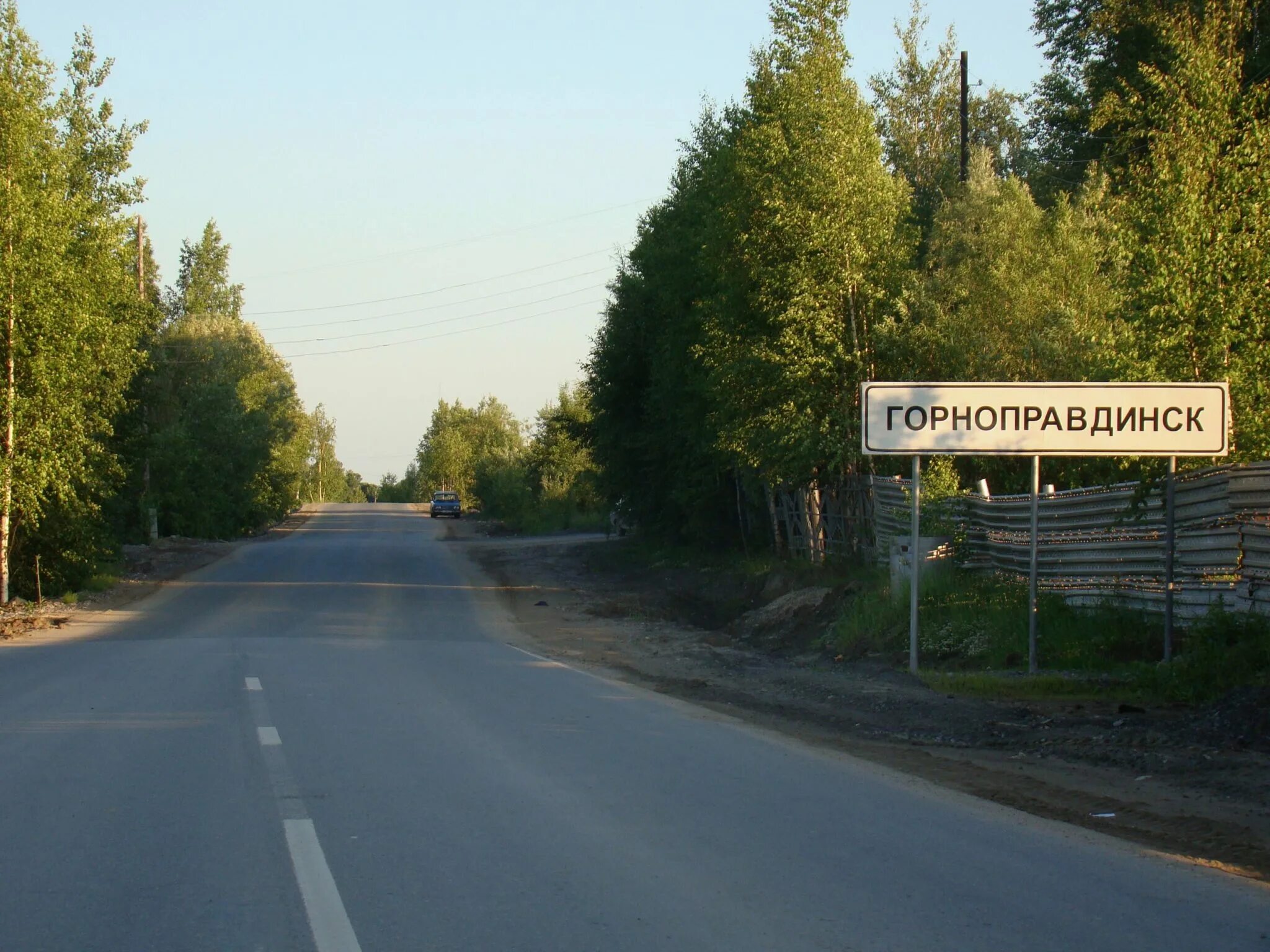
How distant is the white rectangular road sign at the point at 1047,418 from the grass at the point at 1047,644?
205 centimetres

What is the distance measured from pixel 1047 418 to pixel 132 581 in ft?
90.2

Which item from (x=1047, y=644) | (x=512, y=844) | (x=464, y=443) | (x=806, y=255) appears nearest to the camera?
(x=512, y=844)

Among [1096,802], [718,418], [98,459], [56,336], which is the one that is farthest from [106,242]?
[1096,802]

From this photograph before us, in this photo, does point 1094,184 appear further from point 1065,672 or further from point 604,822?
point 604,822

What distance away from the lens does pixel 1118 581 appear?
14422 millimetres

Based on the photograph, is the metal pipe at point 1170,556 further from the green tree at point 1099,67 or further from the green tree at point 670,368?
the green tree at point 670,368

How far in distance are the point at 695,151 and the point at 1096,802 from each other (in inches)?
1080

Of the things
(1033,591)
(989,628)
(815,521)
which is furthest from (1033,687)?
(815,521)

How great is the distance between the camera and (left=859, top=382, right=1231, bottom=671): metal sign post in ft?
41.8

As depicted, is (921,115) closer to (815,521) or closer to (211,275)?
(815,521)

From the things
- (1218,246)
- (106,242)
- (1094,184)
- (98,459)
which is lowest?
(98,459)

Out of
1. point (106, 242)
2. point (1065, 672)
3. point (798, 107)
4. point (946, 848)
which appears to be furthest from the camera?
point (106, 242)

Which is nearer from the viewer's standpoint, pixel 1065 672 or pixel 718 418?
pixel 1065 672

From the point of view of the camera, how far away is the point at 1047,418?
1378 centimetres
